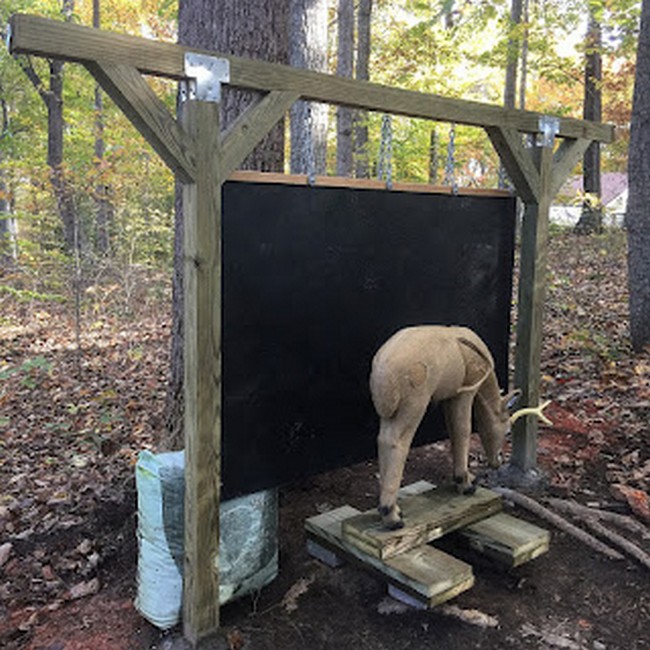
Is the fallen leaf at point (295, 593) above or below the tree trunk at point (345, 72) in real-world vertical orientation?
below

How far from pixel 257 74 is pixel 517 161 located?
207cm

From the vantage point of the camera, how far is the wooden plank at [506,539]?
346cm

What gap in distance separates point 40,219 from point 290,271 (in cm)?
1042

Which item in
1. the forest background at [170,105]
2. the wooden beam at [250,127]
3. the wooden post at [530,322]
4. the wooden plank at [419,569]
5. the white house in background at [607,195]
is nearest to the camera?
the wooden beam at [250,127]

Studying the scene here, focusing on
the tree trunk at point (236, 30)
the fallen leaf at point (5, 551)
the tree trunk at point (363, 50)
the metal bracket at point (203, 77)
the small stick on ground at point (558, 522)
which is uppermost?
the tree trunk at point (363, 50)

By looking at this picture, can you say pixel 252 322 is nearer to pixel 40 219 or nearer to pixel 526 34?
pixel 40 219

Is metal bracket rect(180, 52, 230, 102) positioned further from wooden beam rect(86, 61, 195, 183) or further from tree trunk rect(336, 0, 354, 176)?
tree trunk rect(336, 0, 354, 176)

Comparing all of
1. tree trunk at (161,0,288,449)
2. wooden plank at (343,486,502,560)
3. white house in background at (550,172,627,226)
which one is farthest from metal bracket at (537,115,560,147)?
white house in background at (550,172,627,226)

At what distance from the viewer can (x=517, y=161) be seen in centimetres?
422

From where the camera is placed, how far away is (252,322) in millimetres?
3174

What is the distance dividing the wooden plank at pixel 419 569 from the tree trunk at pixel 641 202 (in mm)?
5021

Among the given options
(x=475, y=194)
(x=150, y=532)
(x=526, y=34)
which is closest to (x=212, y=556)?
(x=150, y=532)

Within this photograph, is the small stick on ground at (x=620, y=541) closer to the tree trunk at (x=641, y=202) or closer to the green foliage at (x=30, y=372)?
the tree trunk at (x=641, y=202)

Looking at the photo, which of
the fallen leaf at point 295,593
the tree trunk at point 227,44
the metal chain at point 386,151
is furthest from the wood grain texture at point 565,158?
the fallen leaf at point 295,593
